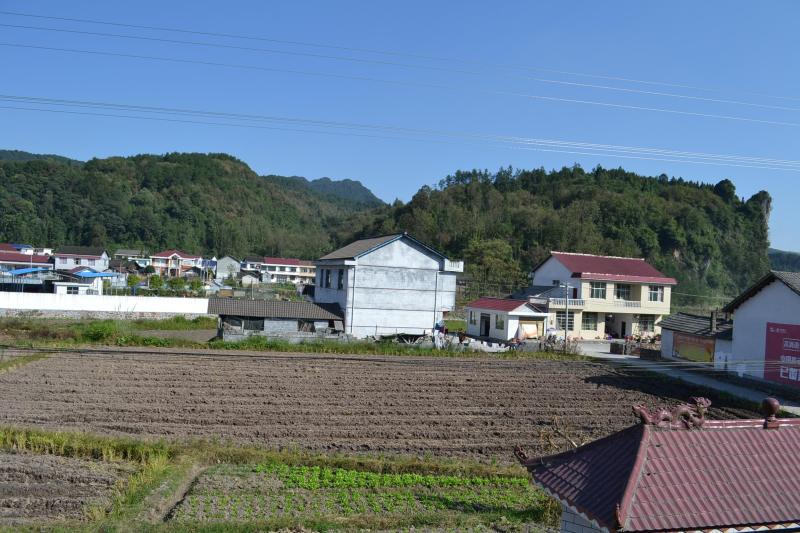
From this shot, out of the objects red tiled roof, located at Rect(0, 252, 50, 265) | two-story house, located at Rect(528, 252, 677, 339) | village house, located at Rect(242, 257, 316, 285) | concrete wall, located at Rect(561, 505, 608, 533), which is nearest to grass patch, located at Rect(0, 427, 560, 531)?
concrete wall, located at Rect(561, 505, 608, 533)

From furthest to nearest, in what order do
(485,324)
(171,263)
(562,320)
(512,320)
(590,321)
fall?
(171,263) < (590,321) < (562,320) < (485,324) < (512,320)

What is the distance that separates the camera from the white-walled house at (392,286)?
103 feet

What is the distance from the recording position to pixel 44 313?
113ft

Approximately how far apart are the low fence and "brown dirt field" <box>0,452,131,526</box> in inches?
993

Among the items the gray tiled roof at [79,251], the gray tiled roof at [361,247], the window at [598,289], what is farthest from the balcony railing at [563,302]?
the gray tiled roof at [79,251]

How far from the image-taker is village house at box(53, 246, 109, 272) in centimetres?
6450

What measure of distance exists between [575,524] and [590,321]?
32.8 metres

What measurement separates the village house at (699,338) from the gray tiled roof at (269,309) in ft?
50.2

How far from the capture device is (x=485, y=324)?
35.6m

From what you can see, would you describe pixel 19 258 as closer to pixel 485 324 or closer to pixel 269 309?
pixel 269 309

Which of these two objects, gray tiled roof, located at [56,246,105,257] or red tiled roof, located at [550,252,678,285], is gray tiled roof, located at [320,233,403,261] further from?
gray tiled roof, located at [56,246,105,257]

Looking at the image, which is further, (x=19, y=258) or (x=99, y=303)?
(x=19, y=258)

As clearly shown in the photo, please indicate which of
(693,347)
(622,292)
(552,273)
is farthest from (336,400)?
(622,292)

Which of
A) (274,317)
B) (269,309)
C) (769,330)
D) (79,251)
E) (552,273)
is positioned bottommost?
(274,317)
